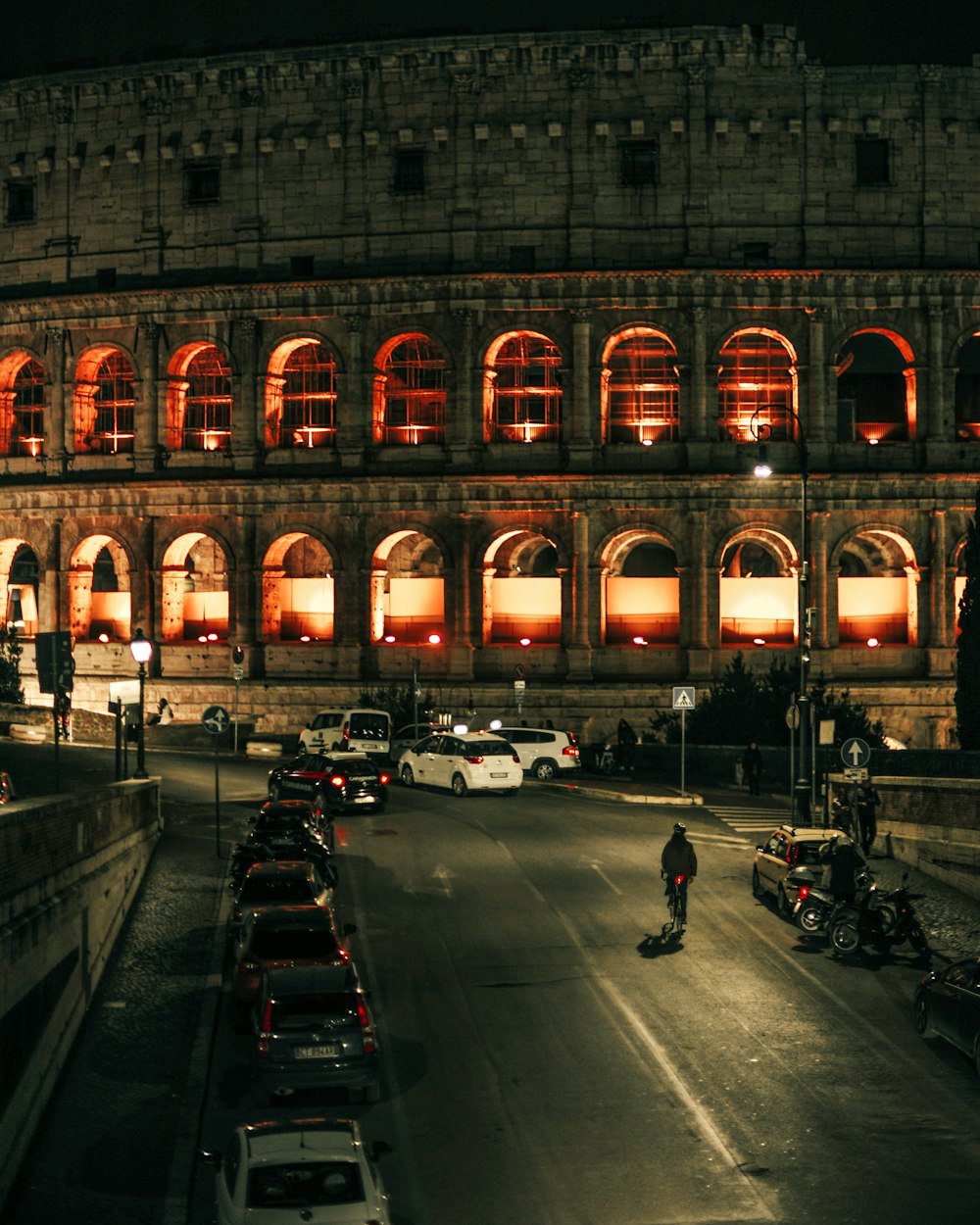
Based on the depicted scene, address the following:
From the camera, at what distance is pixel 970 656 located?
45.5 metres

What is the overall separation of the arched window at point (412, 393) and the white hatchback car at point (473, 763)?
1799 cm

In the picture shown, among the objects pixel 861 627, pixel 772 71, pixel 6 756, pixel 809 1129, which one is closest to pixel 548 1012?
pixel 809 1129

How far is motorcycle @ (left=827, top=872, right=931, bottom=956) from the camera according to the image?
2653 centimetres

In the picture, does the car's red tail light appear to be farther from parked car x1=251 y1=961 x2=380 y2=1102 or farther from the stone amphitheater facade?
the stone amphitheater facade

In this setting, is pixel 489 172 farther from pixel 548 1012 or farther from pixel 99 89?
pixel 548 1012

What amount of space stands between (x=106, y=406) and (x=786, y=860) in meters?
42.6

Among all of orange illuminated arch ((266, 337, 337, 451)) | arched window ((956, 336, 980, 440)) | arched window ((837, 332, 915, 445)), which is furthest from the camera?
arched window ((956, 336, 980, 440))

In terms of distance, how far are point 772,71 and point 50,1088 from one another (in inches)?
1938

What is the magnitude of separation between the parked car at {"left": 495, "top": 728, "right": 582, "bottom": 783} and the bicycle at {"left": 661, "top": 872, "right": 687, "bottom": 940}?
21.7 m

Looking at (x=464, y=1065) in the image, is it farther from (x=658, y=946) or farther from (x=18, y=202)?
(x=18, y=202)

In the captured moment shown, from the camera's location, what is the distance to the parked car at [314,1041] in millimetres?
19266

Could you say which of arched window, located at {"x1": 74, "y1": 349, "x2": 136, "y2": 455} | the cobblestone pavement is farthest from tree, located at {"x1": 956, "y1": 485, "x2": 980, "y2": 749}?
arched window, located at {"x1": 74, "y1": 349, "x2": 136, "y2": 455}

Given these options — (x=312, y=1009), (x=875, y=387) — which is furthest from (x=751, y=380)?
(x=312, y=1009)

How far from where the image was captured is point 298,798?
38438 mm
